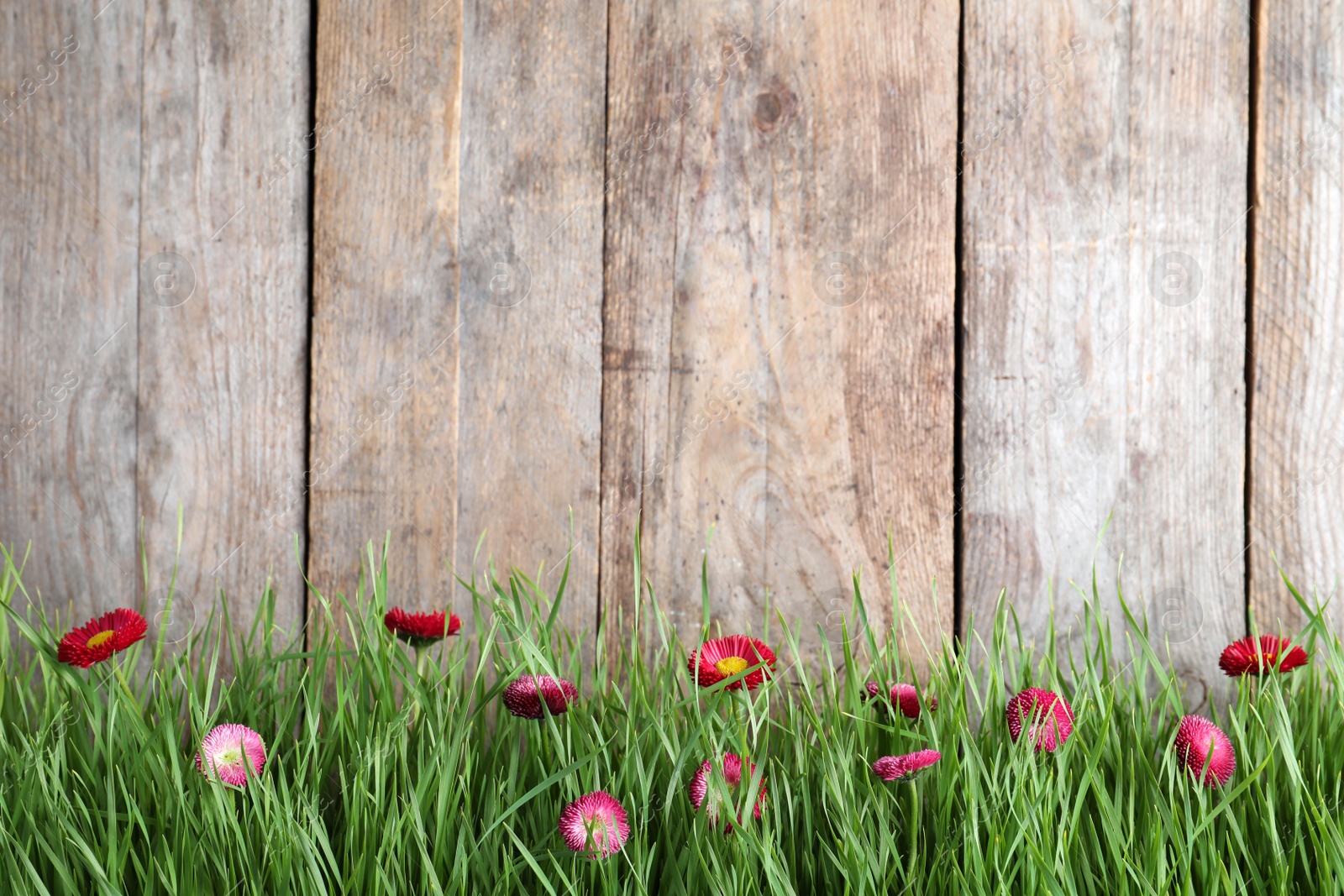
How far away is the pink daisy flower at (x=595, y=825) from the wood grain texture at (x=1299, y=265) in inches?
31.4

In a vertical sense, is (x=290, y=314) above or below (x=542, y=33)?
below

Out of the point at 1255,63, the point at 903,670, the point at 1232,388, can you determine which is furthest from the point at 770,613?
the point at 1255,63

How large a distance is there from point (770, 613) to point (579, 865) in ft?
1.34

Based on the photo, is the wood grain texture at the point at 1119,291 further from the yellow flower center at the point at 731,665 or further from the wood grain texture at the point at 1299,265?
the yellow flower center at the point at 731,665

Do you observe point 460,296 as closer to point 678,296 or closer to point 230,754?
point 678,296

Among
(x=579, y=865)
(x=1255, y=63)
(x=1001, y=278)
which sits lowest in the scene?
(x=579, y=865)

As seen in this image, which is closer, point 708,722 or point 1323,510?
point 708,722

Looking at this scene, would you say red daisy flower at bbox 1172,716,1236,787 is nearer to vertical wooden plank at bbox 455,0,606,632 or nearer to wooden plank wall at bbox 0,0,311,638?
vertical wooden plank at bbox 455,0,606,632

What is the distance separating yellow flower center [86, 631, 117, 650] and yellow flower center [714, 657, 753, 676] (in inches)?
19.9

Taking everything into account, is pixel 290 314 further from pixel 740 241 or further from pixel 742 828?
pixel 742 828

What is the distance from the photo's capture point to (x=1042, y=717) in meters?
0.69

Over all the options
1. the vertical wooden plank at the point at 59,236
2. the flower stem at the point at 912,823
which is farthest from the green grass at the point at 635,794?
the vertical wooden plank at the point at 59,236

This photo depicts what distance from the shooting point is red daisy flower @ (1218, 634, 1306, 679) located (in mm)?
786

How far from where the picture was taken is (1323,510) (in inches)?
37.8
